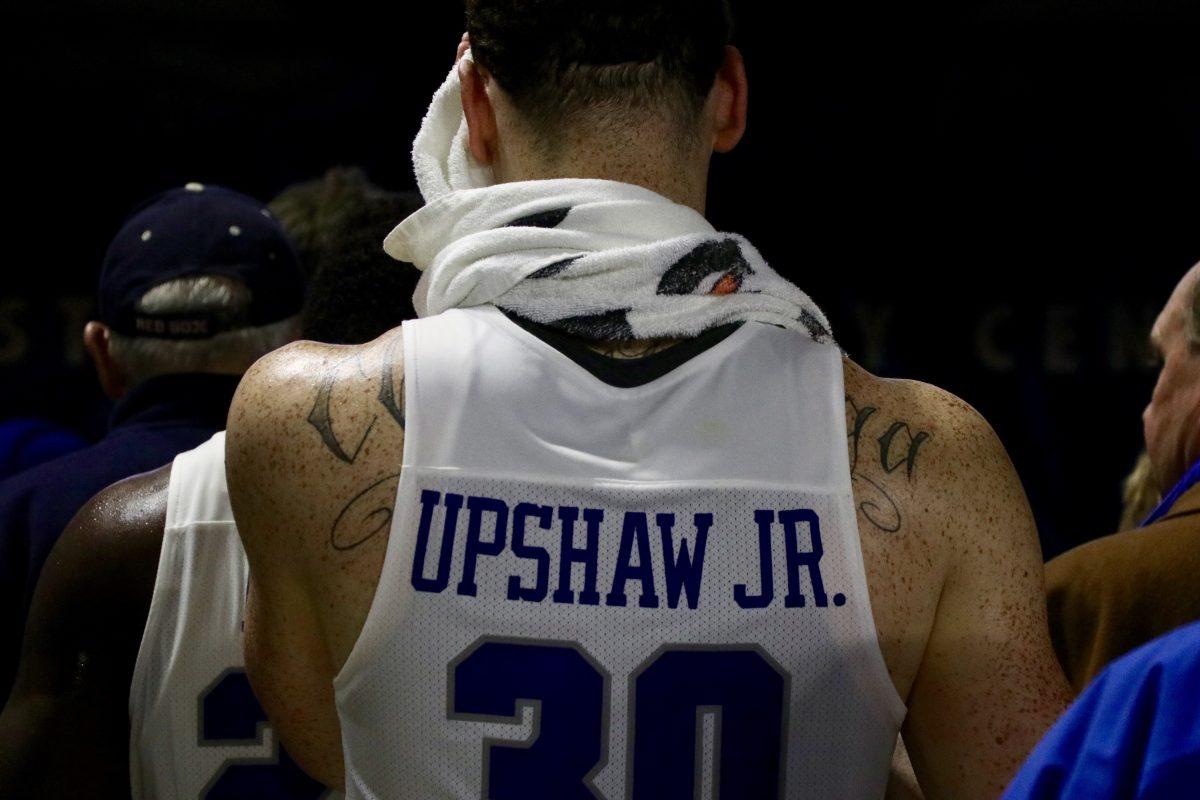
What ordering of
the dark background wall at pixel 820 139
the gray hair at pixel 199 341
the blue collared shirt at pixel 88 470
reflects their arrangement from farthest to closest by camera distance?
the dark background wall at pixel 820 139, the gray hair at pixel 199 341, the blue collared shirt at pixel 88 470

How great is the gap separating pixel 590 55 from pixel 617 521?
48 centimetres

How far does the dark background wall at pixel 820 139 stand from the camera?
4.27m

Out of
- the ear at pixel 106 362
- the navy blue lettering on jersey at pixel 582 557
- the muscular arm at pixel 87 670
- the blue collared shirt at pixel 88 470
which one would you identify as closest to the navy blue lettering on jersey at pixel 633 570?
the navy blue lettering on jersey at pixel 582 557

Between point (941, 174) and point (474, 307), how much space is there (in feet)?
10.1

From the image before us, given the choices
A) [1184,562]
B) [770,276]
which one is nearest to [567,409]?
[770,276]

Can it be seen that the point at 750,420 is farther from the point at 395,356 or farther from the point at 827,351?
the point at 395,356

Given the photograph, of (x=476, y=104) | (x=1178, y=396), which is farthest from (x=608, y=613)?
(x=1178, y=396)

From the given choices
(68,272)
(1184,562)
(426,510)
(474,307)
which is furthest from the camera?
(68,272)

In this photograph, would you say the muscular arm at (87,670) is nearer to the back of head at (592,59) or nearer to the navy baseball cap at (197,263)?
the navy baseball cap at (197,263)

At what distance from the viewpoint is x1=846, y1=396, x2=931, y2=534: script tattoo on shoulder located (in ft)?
4.97

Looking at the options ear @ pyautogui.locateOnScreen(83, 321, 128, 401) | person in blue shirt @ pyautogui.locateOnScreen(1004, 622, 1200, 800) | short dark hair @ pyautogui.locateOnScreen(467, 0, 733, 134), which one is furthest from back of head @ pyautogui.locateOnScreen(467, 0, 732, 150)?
ear @ pyautogui.locateOnScreen(83, 321, 128, 401)

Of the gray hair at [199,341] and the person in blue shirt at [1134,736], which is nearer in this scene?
the person in blue shirt at [1134,736]

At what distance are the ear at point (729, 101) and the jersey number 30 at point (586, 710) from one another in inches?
22.1

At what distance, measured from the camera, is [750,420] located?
60.4 inches
